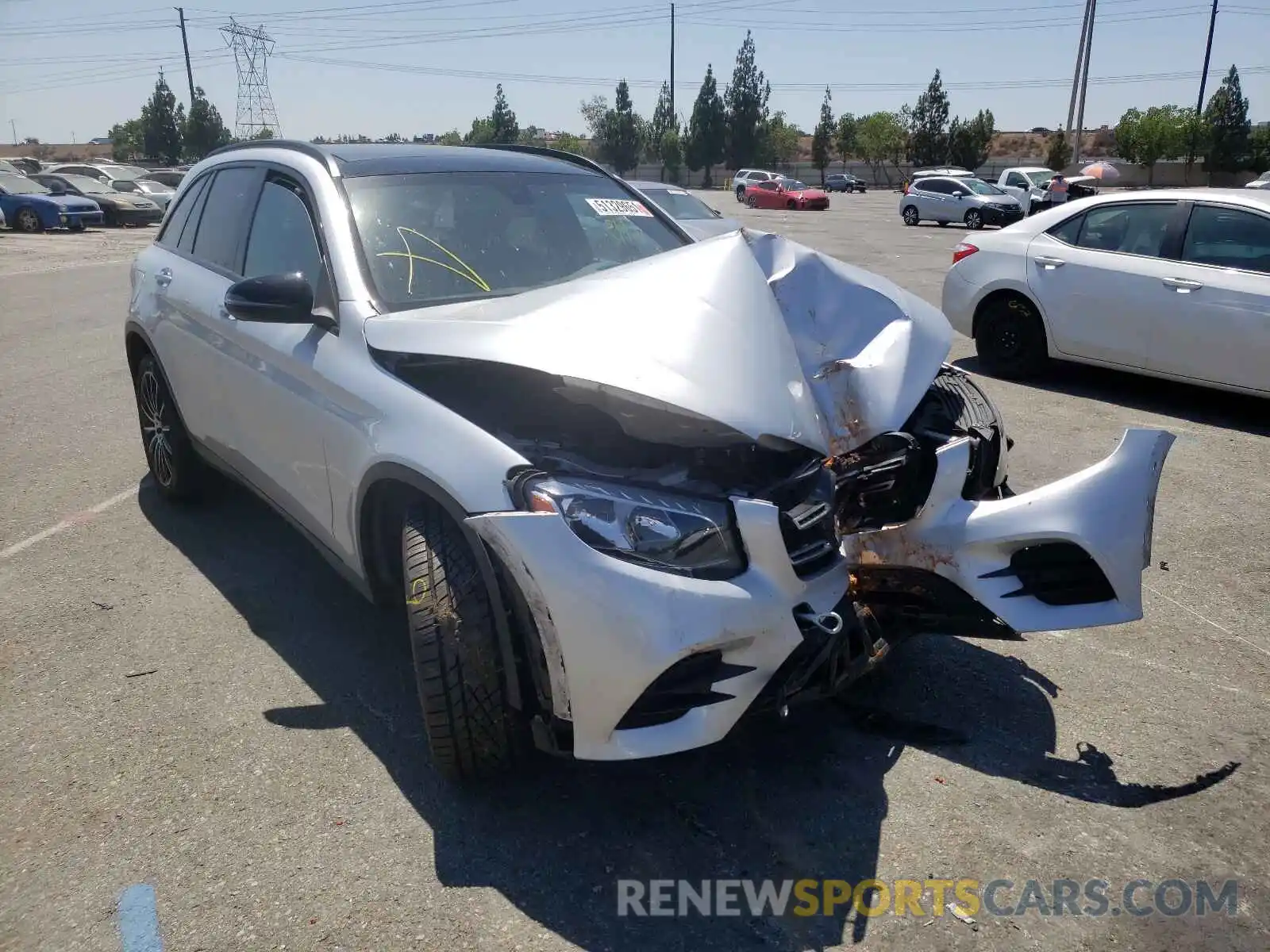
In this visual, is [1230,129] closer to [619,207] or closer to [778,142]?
[778,142]

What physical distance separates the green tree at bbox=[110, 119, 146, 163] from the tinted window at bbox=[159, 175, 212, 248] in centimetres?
8452

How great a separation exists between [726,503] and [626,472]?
0.97ft

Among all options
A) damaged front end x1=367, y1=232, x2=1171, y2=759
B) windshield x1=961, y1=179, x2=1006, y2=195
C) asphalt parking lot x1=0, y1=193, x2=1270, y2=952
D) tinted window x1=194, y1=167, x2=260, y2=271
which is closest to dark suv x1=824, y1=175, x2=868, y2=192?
windshield x1=961, y1=179, x2=1006, y2=195

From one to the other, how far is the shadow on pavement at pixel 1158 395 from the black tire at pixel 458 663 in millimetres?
6108

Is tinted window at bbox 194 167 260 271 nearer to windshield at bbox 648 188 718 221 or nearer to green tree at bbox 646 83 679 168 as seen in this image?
windshield at bbox 648 188 718 221

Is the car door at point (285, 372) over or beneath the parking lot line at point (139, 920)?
over

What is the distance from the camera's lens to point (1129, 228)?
24.5 ft

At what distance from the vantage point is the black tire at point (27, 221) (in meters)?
26.1

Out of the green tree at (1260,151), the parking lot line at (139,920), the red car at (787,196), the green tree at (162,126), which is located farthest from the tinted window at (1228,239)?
the green tree at (162,126)

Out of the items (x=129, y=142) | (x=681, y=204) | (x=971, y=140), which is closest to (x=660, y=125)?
(x=971, y=140)

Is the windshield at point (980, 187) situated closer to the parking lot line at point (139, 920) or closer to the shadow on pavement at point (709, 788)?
the shadow on pavement at point (709, 788)

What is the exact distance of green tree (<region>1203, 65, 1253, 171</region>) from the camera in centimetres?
Answer: 5481

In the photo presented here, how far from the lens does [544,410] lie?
3.03m

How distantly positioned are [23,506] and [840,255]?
17.6 metres
